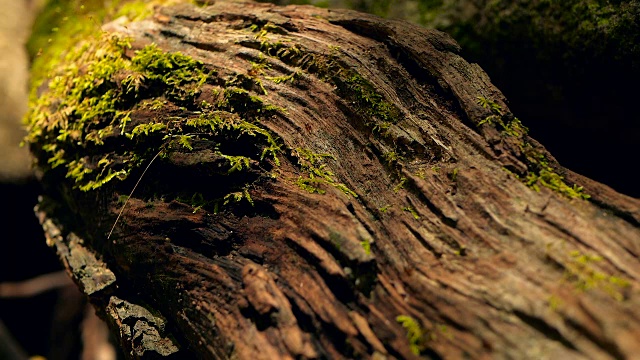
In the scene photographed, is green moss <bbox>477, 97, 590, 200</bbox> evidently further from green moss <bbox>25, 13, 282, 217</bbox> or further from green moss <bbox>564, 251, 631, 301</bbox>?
green moss <bbox>25, 13, 282, 217</bbox>

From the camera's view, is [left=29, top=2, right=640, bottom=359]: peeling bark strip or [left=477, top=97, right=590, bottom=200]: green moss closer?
[left=29, top=2, right=640, bottom=359]: peeling bark strip

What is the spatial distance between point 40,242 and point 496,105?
5.67 m

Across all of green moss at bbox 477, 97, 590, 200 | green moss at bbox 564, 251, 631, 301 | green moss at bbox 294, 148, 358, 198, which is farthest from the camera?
green moss at bbox 294, 148, 358, 198

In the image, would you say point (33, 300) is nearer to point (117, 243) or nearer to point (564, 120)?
point (117, 243)

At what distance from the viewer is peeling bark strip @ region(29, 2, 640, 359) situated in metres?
1.95

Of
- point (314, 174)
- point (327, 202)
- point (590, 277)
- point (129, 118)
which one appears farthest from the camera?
point (129, 118)

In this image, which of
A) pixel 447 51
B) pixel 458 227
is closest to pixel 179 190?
pixel 458 227

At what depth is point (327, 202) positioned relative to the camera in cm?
232

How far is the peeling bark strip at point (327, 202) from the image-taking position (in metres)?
1.95

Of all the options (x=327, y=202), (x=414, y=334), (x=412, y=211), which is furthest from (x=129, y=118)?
(x=414, y=334)

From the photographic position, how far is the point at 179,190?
269cm

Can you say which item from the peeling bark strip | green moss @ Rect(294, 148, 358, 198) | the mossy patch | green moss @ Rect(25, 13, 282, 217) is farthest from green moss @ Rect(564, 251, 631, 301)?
green moss @ Rect(25, 13, 282, 217)

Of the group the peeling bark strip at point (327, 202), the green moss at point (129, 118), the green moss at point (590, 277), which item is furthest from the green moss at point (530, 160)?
the green moss at point (129, 118)

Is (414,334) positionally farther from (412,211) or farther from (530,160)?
(530,160)
